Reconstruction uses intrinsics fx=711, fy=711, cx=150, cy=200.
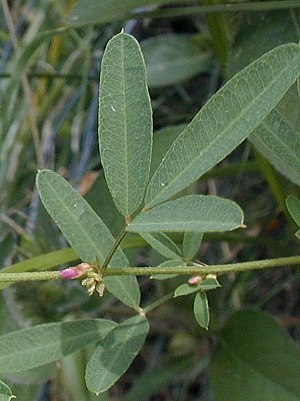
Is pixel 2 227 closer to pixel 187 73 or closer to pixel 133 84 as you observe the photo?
pixel 187 73

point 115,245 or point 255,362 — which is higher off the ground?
point 115,245

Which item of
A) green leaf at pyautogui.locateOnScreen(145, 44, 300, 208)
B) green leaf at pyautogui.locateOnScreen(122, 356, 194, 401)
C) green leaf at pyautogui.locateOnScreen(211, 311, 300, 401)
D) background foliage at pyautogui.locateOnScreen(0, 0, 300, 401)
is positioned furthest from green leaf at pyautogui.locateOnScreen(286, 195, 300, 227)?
green leaf at pyautogui.locateOnScreen(122, 356, 194, 401)

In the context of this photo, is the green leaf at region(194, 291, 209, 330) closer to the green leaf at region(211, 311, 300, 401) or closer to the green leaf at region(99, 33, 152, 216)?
the green leaf at region(99, 33, 152, 216)

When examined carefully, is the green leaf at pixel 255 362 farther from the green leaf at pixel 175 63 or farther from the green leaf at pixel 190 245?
the green leaf at pixel 175 63

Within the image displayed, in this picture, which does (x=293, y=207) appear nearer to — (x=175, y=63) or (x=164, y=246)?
(x=164, y=246)

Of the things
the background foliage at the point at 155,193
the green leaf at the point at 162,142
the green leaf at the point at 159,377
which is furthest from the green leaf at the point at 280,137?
the green leaf at the point at 159,377

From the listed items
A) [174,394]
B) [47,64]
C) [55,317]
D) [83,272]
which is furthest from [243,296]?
[83,272]

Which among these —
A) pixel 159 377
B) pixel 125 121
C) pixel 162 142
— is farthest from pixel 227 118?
pixel 159 377
